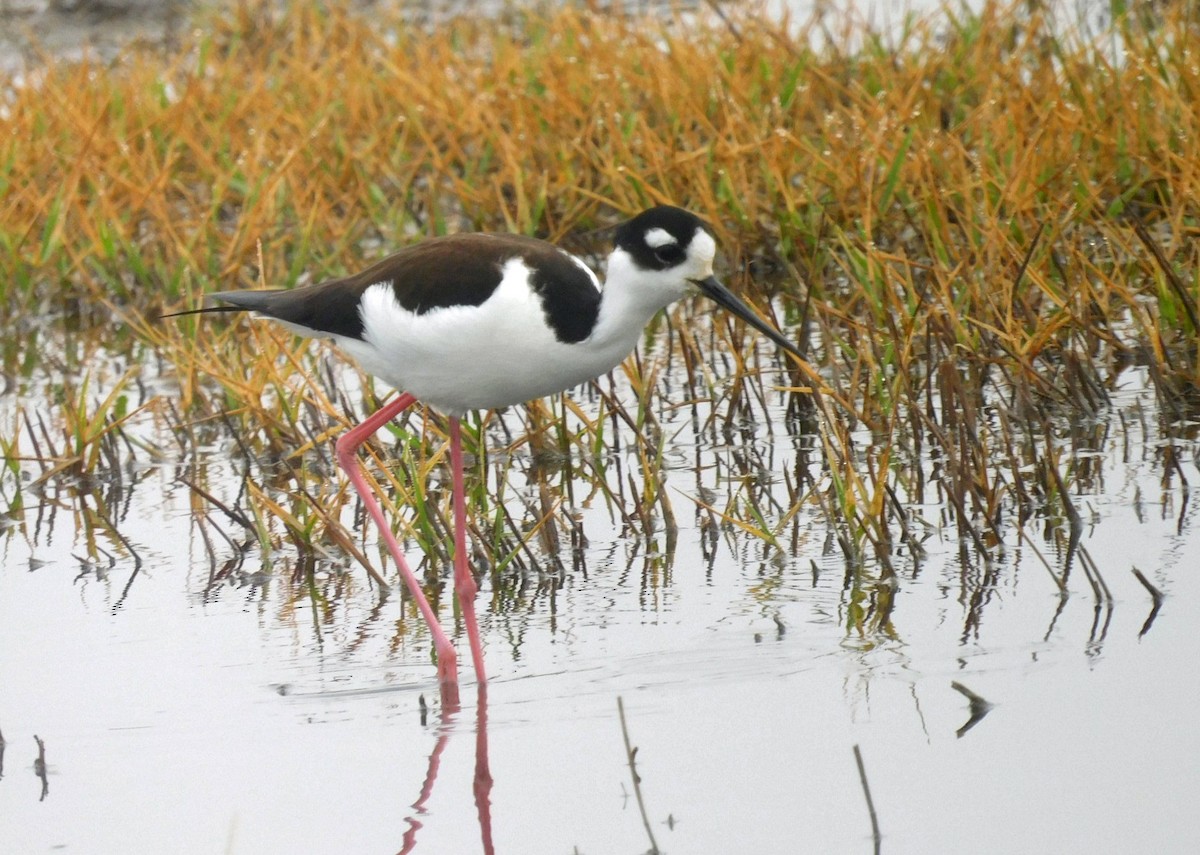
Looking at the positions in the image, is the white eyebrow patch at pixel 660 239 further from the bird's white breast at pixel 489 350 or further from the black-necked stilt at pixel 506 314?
the bird's white breast at pixel 489 350

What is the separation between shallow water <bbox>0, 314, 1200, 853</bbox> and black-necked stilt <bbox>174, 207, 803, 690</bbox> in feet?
0.93

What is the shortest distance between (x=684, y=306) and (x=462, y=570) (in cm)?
270

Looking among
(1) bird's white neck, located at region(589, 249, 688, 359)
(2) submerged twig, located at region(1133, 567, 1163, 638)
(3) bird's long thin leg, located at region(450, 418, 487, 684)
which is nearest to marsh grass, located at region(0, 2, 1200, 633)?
(3) bird's long thin leg, located at region(450, 418, 487, 684)

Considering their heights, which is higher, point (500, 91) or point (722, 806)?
point (500, 91)

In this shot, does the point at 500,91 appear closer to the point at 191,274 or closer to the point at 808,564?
the point at 191,274

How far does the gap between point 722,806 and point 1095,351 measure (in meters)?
2.48

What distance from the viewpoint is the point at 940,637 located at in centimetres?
380

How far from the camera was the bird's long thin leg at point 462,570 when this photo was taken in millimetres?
3855

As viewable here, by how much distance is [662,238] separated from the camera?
3.84 metres

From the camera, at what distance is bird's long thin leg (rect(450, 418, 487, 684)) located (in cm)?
386

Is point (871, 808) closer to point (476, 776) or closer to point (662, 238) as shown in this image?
point (476, 776)

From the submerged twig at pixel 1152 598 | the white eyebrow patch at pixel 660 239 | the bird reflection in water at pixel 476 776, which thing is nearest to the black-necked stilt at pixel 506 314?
the white eyebrow patch at pixel 660 239

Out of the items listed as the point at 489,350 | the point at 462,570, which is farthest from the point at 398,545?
the point at 489,350

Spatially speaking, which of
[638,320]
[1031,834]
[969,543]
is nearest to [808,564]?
[969,543]
